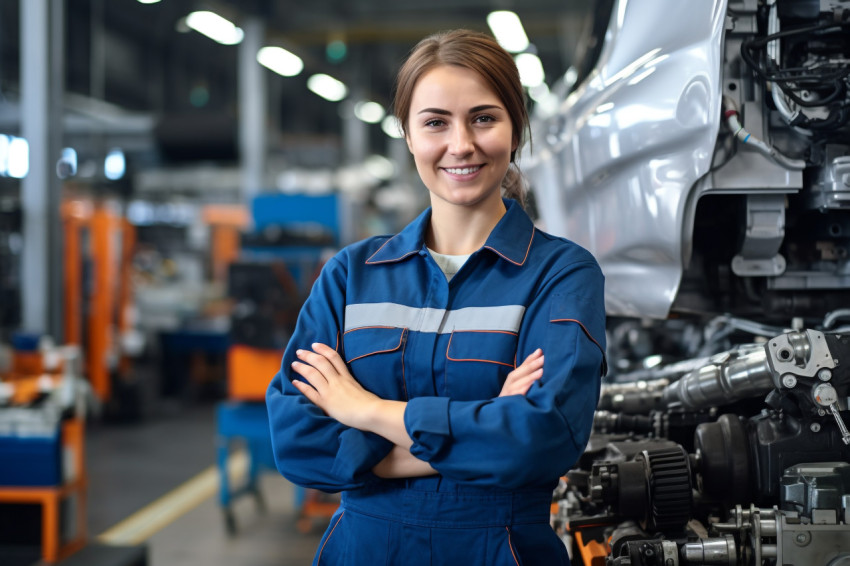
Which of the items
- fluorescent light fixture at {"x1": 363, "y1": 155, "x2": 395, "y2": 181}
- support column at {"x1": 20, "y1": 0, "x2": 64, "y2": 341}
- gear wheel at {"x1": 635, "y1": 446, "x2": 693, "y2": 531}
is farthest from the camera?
fluorescent light fixture at {"x1": 363, "y1": 155, "x2": 395, "y2": 181}

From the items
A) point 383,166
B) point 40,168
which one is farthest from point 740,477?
point 383,166

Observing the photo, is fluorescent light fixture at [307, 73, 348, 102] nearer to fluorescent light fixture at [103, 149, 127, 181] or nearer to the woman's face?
fluorescent light fixture at [103, 149, 127, 181]

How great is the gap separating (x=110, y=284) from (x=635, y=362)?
621 cm

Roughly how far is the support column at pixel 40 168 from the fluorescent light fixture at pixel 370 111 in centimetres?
1077

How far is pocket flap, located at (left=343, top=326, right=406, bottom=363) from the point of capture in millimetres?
1538

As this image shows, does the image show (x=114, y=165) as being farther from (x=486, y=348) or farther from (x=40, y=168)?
(x=486, y=348)

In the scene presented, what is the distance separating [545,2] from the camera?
1129 centimetres

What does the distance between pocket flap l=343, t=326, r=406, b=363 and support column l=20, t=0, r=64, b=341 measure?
3895 millimetres

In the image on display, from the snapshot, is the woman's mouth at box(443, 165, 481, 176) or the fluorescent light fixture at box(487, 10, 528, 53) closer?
the woman's mouth at box(443, 165, 481, 176)

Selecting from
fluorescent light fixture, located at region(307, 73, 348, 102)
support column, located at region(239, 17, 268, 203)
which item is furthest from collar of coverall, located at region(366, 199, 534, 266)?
fluorescent light fixture, located at region(307, 73, 348, 102)

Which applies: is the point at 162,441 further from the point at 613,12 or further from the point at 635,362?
the point at 613,12

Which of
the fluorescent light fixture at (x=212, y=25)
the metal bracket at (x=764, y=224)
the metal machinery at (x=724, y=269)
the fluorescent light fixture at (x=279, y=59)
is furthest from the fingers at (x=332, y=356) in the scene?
the fluorescent light fixture at (x=279, y=59)

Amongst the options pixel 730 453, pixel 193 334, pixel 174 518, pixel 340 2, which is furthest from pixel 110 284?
pixel 730 453

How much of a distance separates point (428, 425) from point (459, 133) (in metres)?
0.55
